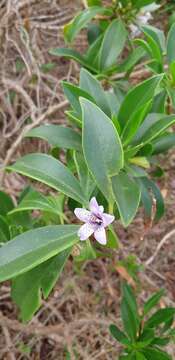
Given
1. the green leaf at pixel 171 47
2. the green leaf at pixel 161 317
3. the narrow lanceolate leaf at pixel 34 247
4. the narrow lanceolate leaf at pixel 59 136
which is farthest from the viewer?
the green leaf at pixel 161 317

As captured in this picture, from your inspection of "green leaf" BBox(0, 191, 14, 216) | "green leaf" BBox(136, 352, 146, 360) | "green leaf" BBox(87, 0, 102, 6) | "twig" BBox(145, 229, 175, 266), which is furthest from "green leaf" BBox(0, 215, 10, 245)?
"twig" BBox(145, 229, 175, 266)

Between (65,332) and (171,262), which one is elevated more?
(65,332)

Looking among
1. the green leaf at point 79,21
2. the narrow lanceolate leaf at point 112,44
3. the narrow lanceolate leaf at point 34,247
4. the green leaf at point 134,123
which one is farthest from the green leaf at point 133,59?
the narrow lanceolate leaf at point 34,247

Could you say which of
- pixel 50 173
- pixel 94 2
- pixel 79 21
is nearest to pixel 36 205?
pixel 50 173

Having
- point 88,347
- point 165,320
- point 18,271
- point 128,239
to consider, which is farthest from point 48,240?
point 128,239

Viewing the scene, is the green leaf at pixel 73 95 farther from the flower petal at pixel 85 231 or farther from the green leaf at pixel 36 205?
the flower petal at pixel 85 231

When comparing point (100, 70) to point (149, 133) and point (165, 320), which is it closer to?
point (149, 133)

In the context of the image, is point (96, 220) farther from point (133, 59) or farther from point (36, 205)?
point (133, 59)
